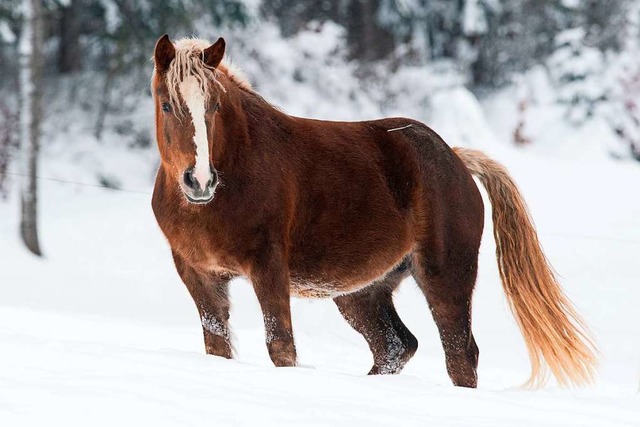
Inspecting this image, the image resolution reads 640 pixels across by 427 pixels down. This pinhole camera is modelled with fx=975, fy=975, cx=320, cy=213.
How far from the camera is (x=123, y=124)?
52.4 ft

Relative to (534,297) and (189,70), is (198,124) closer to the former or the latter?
(189,70)

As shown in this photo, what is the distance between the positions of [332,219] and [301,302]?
19.5 ft

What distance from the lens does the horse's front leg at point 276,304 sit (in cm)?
426

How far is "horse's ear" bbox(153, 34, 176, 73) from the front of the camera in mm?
4160

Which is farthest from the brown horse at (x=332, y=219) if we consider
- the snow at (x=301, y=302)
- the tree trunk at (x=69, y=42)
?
the tree trunk at (x=69, y=42)

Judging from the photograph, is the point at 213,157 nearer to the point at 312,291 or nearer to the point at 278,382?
the point at 312,291

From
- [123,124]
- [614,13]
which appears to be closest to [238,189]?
[123,124]

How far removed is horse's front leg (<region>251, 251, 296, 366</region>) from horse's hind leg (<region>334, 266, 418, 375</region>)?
1108 millimetres

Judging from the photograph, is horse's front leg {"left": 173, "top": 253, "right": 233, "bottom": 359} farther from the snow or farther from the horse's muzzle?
the horse's muzzle

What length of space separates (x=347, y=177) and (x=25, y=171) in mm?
7374

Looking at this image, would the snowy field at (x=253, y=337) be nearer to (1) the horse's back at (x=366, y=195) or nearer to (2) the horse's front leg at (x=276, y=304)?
(2) the horse's front leg at (x=276, y=304)

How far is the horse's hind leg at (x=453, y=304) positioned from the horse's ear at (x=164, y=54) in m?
1.68

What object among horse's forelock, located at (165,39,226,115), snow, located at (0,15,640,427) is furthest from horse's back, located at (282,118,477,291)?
horse's forelock, located at (165,39,226,115)

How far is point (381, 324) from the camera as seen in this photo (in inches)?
213
